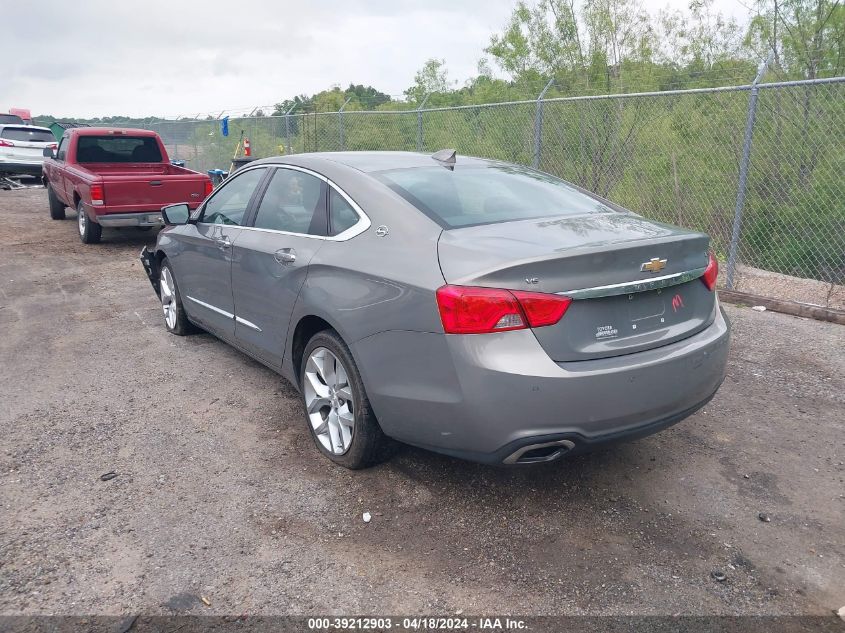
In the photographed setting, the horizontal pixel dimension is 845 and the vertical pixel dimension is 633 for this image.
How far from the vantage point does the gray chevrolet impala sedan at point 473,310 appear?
276 cm

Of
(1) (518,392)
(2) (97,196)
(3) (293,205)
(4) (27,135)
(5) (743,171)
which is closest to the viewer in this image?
(1) (518,392)

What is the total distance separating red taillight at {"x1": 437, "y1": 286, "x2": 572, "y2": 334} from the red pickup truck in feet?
27.6

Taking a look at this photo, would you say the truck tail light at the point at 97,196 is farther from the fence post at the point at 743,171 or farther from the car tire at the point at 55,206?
the fence post at the point at 743,171

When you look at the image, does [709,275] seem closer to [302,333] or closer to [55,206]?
[302,333]

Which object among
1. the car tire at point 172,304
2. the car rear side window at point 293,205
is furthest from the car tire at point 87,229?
the car rear side window at point 293,205

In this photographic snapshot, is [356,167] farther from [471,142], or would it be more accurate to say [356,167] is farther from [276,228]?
[471,142]

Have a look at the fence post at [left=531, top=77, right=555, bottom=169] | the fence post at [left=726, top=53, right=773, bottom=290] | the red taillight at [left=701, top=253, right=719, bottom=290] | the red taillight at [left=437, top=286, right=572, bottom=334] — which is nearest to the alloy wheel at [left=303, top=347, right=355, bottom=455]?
the red taillight at [left=437, top=286, right=572, bottom=334]

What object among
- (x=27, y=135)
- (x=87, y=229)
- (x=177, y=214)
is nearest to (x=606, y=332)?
(x=177, y=214)

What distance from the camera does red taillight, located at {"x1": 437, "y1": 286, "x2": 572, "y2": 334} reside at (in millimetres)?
2734

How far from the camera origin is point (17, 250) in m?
10.5

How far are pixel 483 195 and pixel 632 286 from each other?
111cm

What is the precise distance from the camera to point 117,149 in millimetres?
11539

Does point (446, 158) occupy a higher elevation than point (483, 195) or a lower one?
higher

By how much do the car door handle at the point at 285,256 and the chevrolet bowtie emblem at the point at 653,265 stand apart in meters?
1.88
